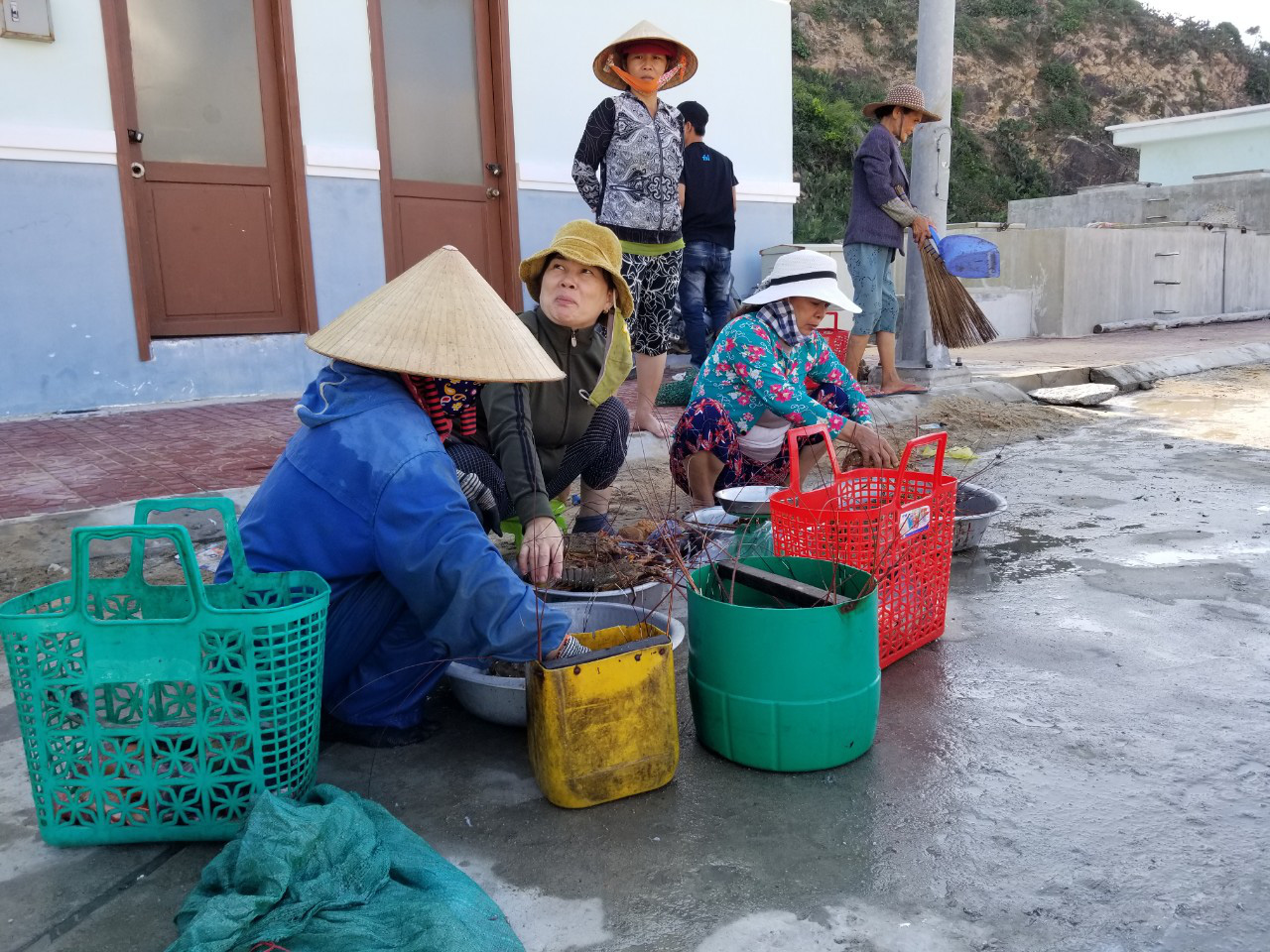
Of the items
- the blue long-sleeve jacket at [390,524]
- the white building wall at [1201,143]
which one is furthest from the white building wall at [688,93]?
the white building wall at [1201,143]

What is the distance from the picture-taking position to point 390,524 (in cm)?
200

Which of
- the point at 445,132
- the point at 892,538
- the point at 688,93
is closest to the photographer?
the point at 892,538

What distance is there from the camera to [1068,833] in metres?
1.93

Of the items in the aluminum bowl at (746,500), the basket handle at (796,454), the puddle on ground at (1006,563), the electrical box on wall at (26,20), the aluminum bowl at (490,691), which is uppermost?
the electrical box on wall at (26,20)

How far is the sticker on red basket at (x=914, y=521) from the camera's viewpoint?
8.43 feet

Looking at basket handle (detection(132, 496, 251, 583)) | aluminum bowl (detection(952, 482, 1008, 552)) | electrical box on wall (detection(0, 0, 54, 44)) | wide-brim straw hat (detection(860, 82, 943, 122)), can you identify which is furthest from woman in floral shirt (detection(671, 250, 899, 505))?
electrical box on wall (detection(0, 0, 54, 44))

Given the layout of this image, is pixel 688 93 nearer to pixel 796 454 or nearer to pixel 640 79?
pixel 640 79

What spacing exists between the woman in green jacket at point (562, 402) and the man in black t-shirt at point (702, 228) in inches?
119

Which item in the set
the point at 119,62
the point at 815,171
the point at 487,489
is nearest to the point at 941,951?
the point at 487,489

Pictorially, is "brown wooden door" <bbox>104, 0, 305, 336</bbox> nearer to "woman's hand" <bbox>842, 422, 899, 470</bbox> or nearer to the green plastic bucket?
"woman's hand" <bbox>842, 422, 899, 470</bbox>

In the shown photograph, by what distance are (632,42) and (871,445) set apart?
2.79 meters

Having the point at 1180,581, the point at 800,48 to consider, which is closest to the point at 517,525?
the point at 1180,581

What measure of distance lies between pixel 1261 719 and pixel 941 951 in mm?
1224

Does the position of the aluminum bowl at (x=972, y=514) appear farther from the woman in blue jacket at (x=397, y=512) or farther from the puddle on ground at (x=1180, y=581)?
the woman in blue jacket at (x=397, y=512)
